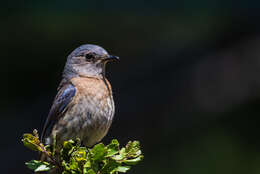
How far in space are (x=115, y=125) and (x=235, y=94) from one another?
76.9 inches

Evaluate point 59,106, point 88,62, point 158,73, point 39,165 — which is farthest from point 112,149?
point 158,73

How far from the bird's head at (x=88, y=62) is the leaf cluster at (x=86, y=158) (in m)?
2.08

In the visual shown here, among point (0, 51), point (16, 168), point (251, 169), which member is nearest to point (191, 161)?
point (251, 169)

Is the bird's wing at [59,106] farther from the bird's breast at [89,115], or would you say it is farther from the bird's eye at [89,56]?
the bird's eye at [89,56]

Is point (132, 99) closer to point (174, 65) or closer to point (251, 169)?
point (174, 65)

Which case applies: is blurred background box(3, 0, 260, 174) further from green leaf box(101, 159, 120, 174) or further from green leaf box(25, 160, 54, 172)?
green leaf box(25, 160, 54, 172)

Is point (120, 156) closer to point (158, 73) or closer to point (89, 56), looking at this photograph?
point (89, 56)

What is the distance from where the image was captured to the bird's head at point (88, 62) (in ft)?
16.0

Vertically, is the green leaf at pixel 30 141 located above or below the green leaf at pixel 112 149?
above

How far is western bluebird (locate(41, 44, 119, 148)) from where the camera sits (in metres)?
4.25

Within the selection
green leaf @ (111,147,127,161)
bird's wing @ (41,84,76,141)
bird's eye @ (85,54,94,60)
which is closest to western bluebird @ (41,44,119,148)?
bird's wing @ (41,84,76,141)

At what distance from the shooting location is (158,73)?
7.51 m

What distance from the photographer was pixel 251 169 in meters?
5.62

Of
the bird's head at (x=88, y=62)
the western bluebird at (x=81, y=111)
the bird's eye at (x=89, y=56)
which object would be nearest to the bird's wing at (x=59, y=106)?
the western bluebird at (x=81, y=111)
